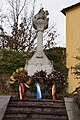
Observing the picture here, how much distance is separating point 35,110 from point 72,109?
45.3 inches

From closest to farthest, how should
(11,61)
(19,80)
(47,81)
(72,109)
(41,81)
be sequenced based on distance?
(72,109) < (41,81) < (47,81) < (19,80) < (11,61)

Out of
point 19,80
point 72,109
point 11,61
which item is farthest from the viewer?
point 11,61

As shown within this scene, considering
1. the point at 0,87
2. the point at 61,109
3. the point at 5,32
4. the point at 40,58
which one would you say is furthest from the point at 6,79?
the point at 5,32

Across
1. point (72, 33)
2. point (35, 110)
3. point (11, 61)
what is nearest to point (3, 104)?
point (35, 110)

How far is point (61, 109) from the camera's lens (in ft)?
29.9

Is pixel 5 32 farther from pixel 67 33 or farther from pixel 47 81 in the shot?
pixel 47 81

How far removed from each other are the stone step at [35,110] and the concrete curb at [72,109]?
0.47 ft

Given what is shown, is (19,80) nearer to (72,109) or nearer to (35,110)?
(35,110)

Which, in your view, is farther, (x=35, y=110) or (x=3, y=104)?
(x=3, y=104)

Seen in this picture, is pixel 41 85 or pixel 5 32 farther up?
pixel 5 32

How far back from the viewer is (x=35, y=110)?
8.96 metres

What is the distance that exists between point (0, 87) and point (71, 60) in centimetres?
491

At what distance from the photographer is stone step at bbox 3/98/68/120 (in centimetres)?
849

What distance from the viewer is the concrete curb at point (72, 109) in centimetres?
823
